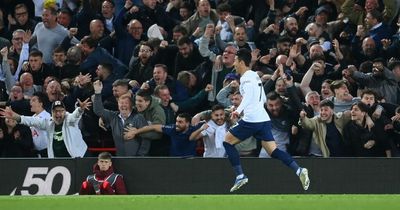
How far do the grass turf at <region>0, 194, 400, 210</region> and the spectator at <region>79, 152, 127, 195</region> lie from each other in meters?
1.50

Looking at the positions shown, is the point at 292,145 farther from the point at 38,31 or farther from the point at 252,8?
the point at 38,31

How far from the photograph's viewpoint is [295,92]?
808 inches

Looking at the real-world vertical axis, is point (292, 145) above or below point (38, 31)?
below

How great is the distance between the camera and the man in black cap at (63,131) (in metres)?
20.7

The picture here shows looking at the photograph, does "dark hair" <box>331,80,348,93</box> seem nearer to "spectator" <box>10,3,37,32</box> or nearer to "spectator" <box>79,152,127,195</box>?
"spectator" <box>79,152,127,195</box>

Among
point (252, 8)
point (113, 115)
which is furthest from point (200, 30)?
point (113, 115)

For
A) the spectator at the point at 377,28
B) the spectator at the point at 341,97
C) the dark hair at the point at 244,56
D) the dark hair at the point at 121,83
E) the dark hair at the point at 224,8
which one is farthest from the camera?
the dark hair at the point at 224,8

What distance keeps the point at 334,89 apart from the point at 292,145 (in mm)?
1213

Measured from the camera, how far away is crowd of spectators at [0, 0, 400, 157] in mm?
20438

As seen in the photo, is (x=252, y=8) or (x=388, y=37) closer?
(x=388, y=37)

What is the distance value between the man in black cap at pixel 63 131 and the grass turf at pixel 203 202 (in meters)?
2.85

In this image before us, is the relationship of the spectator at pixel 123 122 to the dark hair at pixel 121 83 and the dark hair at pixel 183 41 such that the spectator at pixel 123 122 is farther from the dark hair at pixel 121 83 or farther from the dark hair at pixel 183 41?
the dark hair at pixel 183 41

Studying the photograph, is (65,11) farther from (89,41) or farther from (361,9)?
(361,9)

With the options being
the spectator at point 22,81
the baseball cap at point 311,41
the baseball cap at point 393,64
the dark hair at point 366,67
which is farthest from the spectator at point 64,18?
the baseball cap at point 393,64
